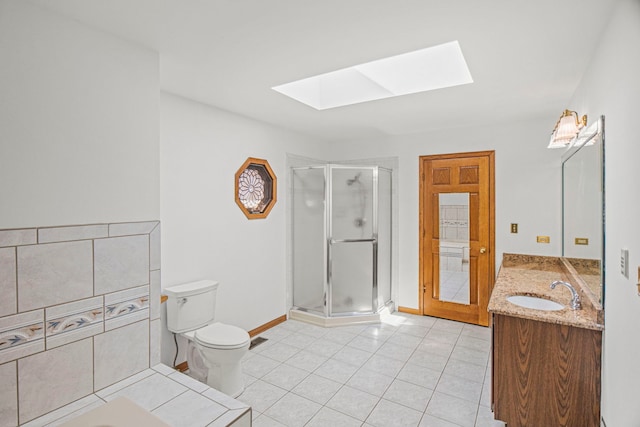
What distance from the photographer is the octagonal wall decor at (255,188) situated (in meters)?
3.33

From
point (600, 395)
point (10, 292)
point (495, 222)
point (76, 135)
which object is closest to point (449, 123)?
point (495, 222)

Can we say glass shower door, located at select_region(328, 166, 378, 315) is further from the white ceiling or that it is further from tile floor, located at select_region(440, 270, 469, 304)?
the white ceiling

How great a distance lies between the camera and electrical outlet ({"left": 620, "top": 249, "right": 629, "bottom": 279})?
1339mm

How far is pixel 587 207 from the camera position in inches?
82.7

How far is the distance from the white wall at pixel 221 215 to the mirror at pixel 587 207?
2.73 meters

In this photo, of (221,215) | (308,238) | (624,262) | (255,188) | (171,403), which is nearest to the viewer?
(624,262)

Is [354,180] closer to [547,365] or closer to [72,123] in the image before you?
[547,365]

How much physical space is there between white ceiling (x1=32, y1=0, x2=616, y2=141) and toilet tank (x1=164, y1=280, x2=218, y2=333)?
1555 mm

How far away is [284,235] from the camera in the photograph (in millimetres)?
3936

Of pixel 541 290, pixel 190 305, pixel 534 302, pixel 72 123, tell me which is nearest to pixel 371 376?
pixel 534 302

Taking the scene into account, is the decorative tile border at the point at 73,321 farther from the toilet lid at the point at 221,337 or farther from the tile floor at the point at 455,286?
the tile floor at the point at 455,286

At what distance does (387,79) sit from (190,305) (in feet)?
7.87

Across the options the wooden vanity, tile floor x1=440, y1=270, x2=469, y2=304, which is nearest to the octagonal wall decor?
tile floor x1=440, y1=270, x2=469, y2=304

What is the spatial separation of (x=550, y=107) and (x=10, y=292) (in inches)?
156
